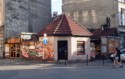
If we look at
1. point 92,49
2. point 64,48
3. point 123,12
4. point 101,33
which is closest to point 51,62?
point 64,48

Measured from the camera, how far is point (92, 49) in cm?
4225

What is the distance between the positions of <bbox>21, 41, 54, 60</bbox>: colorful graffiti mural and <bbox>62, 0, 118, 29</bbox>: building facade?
15538 millimetres

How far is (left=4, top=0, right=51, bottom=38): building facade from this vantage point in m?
45.7

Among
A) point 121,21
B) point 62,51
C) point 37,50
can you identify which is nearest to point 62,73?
point 62,51

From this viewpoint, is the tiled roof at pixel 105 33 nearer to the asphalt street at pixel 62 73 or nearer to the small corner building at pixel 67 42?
the small corner building at pixel 67 42

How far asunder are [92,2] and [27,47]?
17253 millimetres

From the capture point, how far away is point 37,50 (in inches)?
1517

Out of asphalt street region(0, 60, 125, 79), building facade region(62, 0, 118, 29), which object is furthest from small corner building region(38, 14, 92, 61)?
building facade region(62, 0, 118, 29)

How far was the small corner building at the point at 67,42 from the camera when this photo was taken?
1447 inches

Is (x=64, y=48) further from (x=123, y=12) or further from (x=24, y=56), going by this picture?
(x=123, y=12)

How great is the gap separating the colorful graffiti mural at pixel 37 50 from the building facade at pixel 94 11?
15538mm

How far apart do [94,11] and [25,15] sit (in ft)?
37.6

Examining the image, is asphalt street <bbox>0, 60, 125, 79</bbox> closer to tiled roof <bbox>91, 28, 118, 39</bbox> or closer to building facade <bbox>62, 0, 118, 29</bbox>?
tiled roof <bbox>91, 28, 118, 39</bbox>

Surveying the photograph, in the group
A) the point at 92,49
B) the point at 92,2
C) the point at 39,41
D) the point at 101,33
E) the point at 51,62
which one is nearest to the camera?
the point at 51,62
